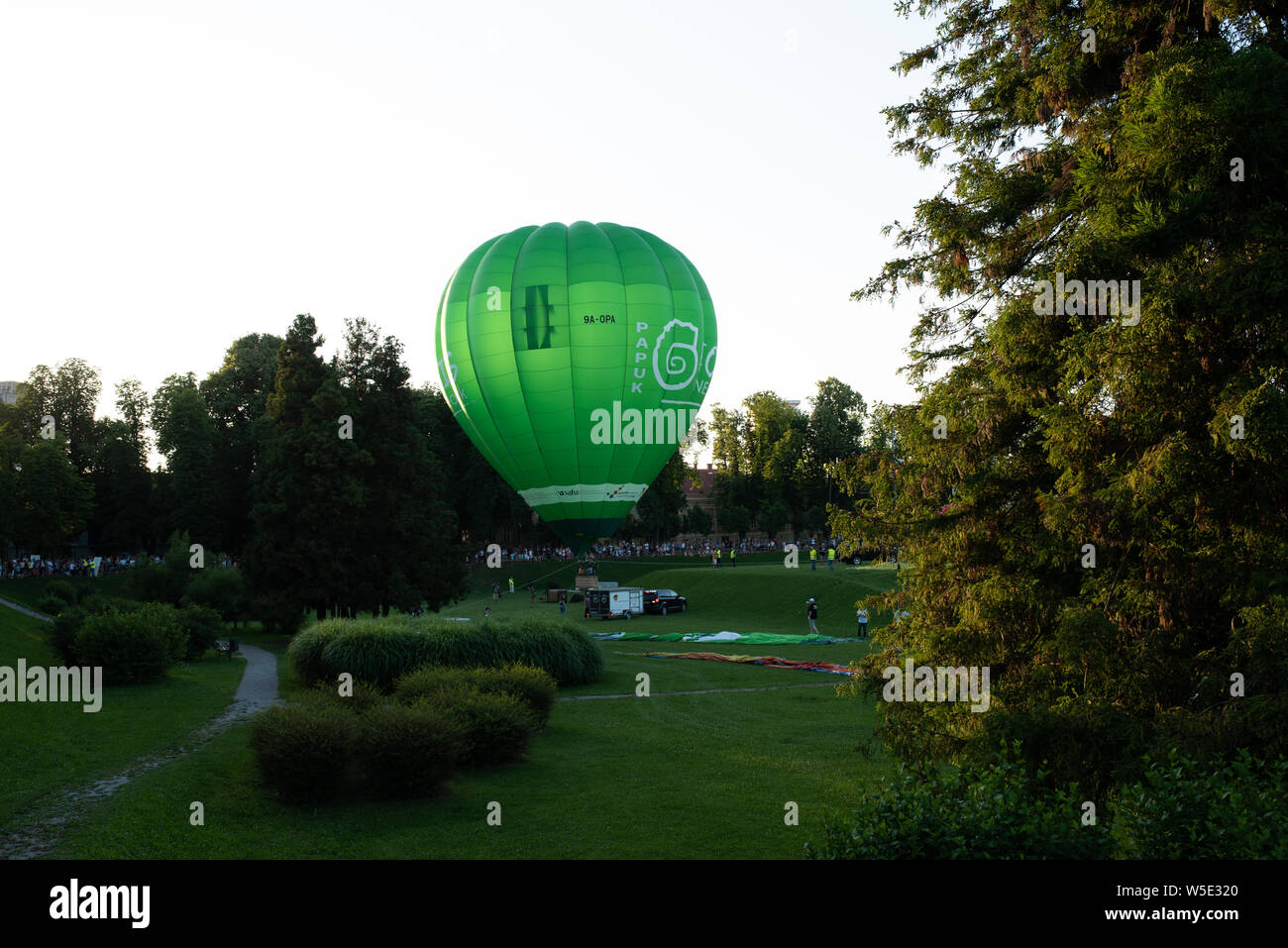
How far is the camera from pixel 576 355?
35.2 meters

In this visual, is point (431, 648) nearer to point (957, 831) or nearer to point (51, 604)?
point (957, 831)

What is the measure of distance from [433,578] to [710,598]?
719 inches

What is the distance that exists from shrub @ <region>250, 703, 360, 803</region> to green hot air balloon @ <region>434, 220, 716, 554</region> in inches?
899

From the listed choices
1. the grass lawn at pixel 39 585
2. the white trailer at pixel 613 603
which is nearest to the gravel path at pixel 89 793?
the white trailer at pixel 613 603

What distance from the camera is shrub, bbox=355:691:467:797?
13586 mm

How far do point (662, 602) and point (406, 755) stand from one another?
36.7 metres

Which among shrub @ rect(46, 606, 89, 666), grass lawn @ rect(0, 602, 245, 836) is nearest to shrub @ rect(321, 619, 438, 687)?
grass lawn @ rect(0, 602, 245, 836)

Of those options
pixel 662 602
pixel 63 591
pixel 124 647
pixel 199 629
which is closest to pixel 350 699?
pixel 124 647

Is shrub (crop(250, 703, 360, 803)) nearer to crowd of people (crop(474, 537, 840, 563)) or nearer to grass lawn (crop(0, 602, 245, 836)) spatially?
grass lawn (crop(0, 602, 245, 836))

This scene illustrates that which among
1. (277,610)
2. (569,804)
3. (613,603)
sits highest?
(277,610)

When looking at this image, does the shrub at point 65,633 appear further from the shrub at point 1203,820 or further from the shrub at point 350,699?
the shrub at point 1203,820

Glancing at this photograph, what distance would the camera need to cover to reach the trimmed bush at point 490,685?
58.8 feet

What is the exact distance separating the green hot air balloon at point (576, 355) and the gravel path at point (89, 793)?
50.9 ft
